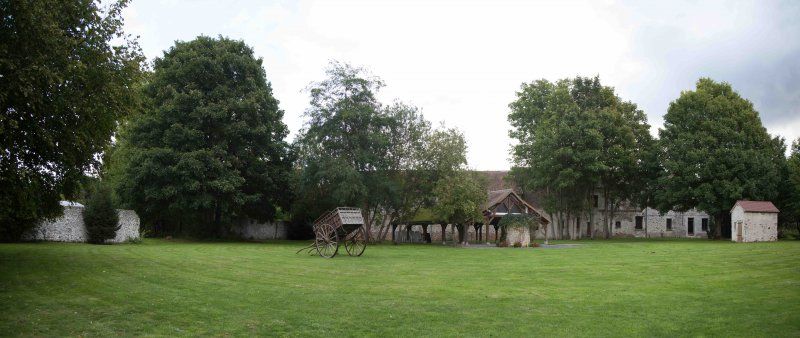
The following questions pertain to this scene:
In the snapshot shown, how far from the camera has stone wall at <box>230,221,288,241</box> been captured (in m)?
49.2

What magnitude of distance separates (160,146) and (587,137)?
32422mm

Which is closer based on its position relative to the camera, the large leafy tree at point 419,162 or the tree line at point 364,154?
the tree line at point 364,154

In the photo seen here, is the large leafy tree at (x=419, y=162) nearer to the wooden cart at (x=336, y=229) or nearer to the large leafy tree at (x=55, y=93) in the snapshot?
the wooden cart at (x=336, y=229)

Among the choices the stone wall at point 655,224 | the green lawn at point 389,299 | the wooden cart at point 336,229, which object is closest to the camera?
the green lawn at point 389,299

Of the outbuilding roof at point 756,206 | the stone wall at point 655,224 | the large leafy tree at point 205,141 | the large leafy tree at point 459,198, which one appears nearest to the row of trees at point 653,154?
the outbuilding roof at point 756,206

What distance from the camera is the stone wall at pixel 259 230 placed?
49.2m

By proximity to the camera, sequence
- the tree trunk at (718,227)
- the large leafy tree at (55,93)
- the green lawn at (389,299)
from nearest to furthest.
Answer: the green lawn at (389,299), the large leafy tree at (55,93), the tree trunk at (718,227)

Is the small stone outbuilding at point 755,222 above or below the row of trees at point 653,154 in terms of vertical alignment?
below

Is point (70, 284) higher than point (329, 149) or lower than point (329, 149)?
lower

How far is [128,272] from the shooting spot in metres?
17.4

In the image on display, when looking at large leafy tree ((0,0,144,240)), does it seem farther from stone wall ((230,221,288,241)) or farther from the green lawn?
stone wall ((230,221,288,241))

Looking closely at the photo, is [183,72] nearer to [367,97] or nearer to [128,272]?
[367,97]

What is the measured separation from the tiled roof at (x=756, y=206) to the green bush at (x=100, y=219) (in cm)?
4237

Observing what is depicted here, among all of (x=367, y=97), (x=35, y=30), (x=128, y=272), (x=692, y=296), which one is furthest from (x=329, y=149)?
(x=692, y=296)
